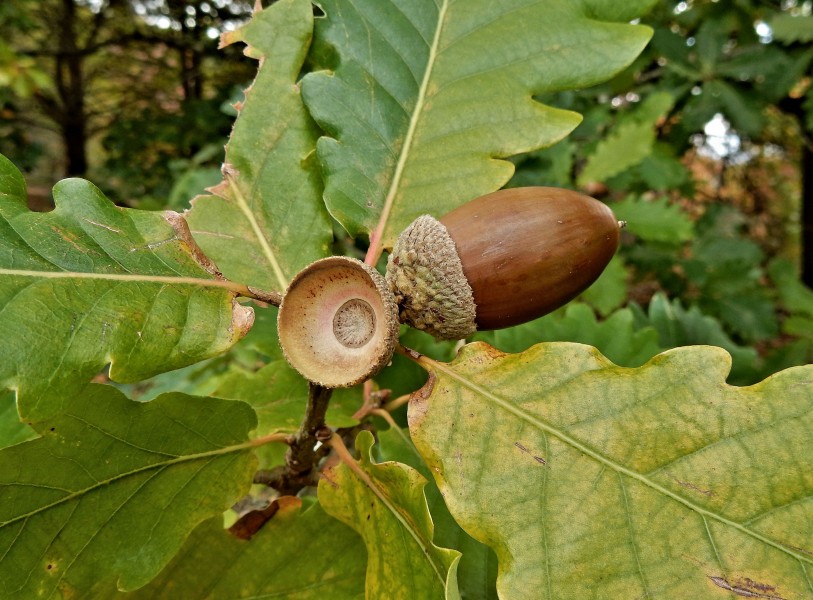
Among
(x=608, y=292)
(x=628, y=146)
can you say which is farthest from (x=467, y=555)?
(x=628, y=146)

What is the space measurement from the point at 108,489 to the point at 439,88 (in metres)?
0.67

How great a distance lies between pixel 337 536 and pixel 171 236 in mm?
489

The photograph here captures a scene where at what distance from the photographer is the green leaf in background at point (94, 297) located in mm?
646

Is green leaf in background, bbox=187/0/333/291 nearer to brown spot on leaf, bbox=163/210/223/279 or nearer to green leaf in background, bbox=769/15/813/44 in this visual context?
brown spot on leaf, bbox=163/210/223/279

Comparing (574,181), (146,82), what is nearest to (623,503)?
(574,181)

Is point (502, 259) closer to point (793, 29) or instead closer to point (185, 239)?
point (185, 239)

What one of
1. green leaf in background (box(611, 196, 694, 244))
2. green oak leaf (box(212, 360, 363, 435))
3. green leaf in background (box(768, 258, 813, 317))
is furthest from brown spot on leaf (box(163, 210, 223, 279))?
green leaf in background (box(768, 258, 813, 317))

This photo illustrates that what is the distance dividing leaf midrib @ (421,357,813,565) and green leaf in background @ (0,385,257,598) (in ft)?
1.02

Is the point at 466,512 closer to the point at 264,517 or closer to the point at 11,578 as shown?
the point at 264,517

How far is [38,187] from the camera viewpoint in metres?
7.32

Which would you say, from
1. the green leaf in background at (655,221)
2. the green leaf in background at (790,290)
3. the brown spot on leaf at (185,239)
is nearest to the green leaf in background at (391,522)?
the brown spot on leaf at (185,239)

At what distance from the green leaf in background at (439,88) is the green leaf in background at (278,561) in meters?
0.43

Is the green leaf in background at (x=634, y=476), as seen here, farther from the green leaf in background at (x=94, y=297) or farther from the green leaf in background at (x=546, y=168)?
the green leaf in background at (x=546, y=168)

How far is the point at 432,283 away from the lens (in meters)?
0.78
